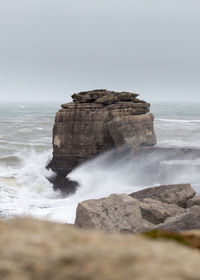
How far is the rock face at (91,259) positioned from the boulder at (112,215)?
9384mm

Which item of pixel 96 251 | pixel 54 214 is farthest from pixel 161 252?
pixel 54 214

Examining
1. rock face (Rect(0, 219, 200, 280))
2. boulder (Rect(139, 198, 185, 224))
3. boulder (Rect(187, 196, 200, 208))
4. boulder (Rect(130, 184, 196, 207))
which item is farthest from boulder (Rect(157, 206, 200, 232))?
rock face (Rect(0, 219, 200, 280))

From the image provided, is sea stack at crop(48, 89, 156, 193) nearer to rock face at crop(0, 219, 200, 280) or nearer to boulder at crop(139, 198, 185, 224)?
boulder at crop(139, 198, 185, 224)

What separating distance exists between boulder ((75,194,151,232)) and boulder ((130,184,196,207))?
16.8ft

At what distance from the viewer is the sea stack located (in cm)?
3047

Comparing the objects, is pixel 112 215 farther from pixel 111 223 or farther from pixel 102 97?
pixel 102 97

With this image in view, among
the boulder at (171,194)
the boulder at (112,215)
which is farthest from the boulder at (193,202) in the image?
the boulder at (112,215)

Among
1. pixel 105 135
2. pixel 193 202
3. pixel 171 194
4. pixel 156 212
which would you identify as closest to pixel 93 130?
pixel 105 135

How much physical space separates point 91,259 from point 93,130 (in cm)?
2731

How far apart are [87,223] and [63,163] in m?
18.4

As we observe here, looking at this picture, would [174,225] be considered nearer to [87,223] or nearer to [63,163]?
[87,223]

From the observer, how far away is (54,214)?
71.7 ft

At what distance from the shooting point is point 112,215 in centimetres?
1395

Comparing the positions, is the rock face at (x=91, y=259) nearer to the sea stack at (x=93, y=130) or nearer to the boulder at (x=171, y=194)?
the boulder at (x=171, y=194)
